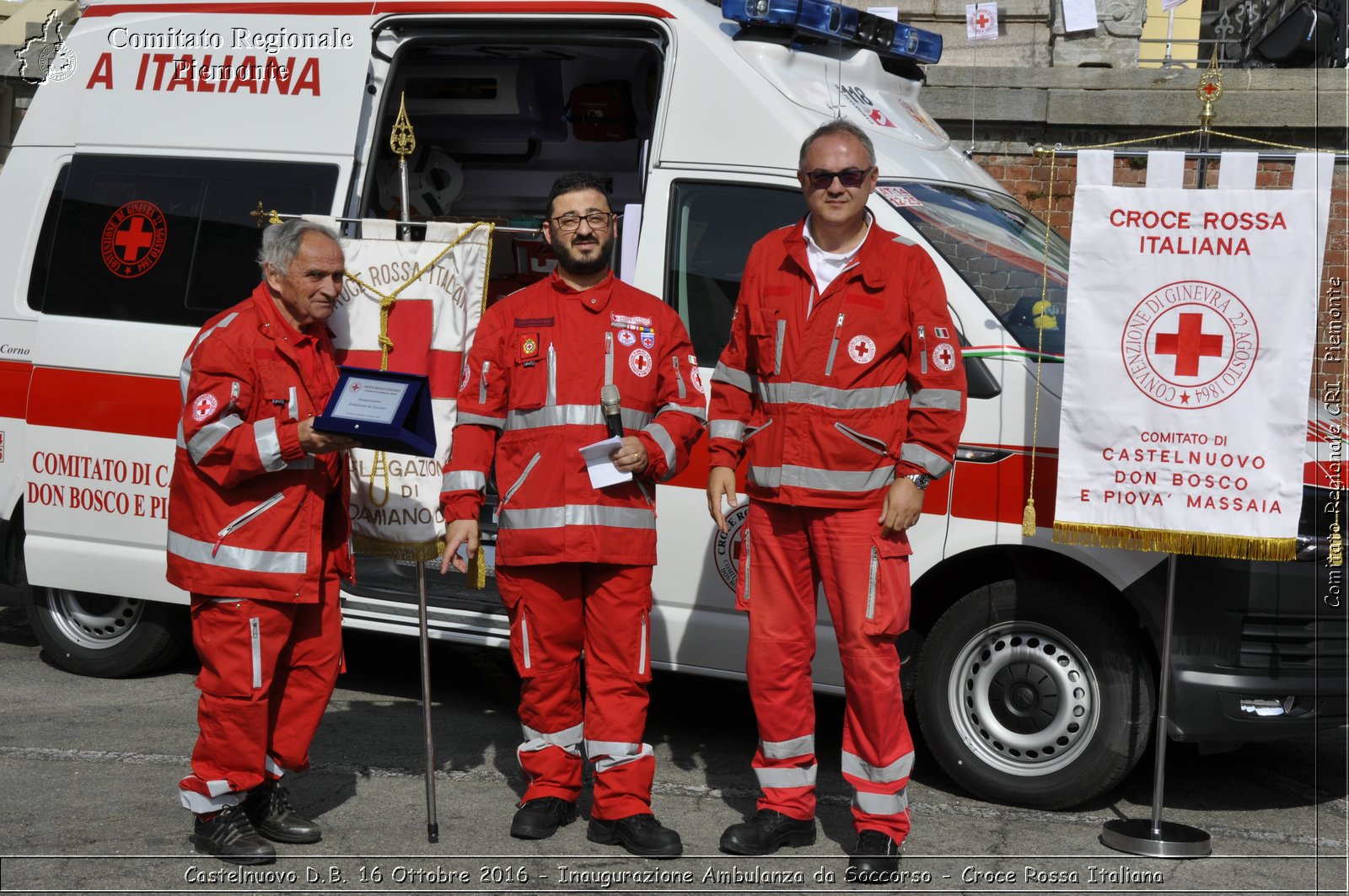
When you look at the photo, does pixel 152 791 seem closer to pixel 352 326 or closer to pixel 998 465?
pixel 352 326

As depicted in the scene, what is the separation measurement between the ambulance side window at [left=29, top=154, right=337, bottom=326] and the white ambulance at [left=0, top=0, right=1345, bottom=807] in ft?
0.04

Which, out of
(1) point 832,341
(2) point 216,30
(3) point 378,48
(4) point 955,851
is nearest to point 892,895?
(4) point 955,851

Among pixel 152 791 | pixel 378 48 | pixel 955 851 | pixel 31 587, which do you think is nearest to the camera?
pixel 955 851

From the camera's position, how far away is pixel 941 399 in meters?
4.32

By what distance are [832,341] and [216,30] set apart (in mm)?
3234

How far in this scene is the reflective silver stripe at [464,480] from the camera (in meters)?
4.56

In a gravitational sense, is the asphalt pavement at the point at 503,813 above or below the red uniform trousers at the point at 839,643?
below

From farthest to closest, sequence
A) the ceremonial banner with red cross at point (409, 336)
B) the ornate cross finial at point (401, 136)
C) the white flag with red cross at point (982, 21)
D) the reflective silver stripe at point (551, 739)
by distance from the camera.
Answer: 1. the white flag with red cross at point (982, 21)
2. the ornate cross finial at point (401, 136)
3. the ceremonial banner with red cross at point (409, 336)
4. the reflective silver stripe at point (551, 739)

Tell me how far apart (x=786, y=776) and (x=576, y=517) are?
102 cm

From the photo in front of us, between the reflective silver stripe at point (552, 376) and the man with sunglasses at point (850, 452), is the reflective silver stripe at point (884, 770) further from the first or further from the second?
the reflective silver stripe at point (552, 376)

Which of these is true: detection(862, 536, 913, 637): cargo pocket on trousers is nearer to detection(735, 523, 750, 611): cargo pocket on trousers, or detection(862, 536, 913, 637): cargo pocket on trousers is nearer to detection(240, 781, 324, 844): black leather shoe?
detection(735, 523, 750, 611): cargo pocket on trousers

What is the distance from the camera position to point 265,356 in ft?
14.4

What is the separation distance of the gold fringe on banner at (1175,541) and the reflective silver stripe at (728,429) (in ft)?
3.35
